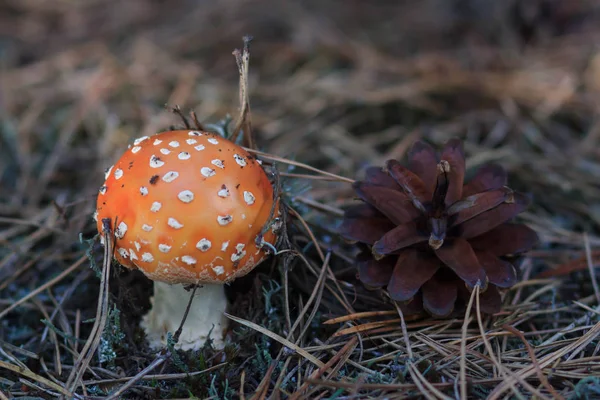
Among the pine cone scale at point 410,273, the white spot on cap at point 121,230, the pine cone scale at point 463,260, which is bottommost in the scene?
the pine cone scale at point 410,273

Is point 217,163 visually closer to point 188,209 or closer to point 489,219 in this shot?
point 188,209

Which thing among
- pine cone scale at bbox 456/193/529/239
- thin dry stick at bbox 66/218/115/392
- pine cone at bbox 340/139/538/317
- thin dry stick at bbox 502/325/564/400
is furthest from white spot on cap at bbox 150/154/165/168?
thin dry stick at bbox 502/325/564/400

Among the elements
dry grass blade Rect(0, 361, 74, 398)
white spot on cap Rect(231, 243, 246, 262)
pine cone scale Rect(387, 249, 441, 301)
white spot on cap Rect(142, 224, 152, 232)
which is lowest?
dry grass blade Rect(0, 361, 74, 398)

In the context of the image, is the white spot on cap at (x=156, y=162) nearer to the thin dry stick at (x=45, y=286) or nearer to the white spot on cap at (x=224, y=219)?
the white spot on cap at (x=224, y=219)

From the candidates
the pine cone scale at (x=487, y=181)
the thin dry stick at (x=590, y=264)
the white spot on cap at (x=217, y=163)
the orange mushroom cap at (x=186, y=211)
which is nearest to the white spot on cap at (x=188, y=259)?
the orange mushroom cap at (x=186, y=211)

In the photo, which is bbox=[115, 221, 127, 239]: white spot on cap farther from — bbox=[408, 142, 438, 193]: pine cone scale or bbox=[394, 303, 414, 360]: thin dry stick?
bbox=[408, 142, 438, 193]: pine cone scale

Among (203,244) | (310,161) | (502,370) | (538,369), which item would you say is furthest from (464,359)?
(310,161)

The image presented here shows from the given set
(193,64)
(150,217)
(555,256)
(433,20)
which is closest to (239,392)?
(150,217)
